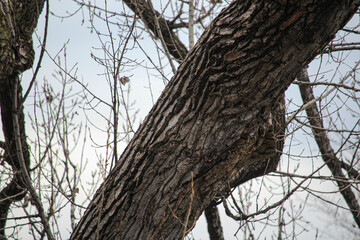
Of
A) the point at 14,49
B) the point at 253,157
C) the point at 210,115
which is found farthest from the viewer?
the point at 14,49

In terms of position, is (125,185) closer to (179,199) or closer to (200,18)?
(179,199)

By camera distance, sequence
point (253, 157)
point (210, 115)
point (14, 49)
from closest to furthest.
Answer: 1. point (210, 115)
2. point (253, 157)
3. point (14, 49)

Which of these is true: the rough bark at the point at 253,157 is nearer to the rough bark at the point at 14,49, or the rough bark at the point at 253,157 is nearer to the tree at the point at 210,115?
the tree at the point at 210,115

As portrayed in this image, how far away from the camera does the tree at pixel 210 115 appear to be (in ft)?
5.10

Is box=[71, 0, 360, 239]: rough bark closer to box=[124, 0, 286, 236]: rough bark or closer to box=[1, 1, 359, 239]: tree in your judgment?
box=[1, 1, 359, 239]: tree

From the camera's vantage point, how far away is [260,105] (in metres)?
1.73

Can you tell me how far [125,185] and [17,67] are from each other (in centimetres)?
266

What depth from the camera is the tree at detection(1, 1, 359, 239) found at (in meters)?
1.55

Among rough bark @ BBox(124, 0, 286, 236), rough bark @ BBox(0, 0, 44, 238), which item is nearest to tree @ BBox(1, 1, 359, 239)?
rough bark @ BBox(124, 0, 286, 236)

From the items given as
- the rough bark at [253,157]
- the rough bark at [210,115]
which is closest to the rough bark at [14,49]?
the rough bark at [253,157]


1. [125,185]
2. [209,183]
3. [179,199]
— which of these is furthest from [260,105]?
[125,185]

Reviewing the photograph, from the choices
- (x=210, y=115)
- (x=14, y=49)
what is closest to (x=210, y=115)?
(x=210, y=115)

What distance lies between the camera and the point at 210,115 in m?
1.71

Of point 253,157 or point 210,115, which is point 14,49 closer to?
point 210,115
